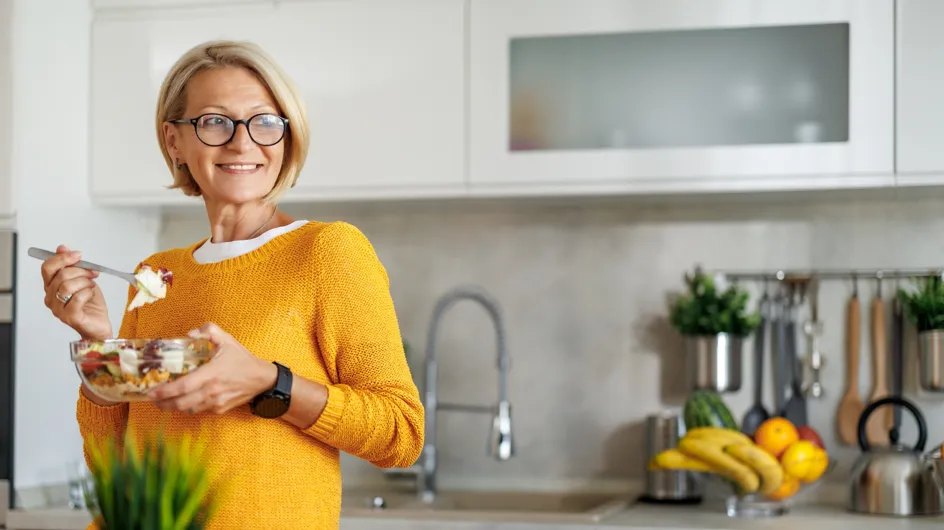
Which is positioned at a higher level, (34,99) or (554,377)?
(34,99)

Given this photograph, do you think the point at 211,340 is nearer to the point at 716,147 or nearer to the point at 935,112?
the point at 716,147

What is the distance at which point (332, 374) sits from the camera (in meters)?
1.16

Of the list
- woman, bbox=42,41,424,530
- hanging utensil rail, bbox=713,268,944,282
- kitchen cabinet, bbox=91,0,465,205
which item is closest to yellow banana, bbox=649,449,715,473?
hanging utensil rail, bbox=713,268,944,282

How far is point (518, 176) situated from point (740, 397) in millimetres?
760

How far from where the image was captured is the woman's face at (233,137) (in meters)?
1.20

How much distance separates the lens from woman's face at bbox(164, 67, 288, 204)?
1195mm

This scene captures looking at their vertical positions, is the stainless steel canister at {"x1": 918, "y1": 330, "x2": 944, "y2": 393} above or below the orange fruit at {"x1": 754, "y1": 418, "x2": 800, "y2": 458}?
above

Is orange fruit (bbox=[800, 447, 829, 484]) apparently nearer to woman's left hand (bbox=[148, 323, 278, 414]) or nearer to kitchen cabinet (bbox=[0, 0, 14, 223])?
woman's left hand (bbox=[148, 323, 278, 414])

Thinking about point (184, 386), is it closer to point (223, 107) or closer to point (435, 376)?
point (223, 107)

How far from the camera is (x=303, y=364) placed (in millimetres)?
1146

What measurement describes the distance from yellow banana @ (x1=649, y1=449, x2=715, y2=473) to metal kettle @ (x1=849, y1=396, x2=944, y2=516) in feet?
1.04

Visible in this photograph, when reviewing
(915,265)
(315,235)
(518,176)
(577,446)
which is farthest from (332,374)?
(915,265)

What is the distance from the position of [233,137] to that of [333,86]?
4.09 ft

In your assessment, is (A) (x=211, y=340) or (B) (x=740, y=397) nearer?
(A) (x=211, y=340)
